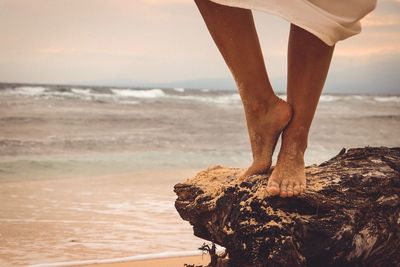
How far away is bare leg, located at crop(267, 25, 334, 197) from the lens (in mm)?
1744

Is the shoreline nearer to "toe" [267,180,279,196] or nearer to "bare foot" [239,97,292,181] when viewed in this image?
"bare foot" [239,97,292,181]

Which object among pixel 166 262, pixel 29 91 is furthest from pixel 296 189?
pixel 29 91

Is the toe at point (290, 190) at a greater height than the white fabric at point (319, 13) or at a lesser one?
lesser

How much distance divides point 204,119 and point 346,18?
9.22m

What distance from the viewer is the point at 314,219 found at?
1.68 meters

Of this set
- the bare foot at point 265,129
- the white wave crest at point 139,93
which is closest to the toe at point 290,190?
the bare foot at point 265,129

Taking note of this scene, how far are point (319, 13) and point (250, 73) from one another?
258 millimetres

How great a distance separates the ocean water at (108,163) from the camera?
3.06m

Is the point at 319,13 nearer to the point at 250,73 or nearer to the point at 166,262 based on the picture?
the point at 250,73

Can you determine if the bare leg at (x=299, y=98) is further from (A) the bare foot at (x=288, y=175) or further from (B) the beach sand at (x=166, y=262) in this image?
(B) the beach sand at (x=166, y=262)

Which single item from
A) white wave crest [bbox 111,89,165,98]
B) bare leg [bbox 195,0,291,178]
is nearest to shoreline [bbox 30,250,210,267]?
bare leg [bbox 195,0,291,178]

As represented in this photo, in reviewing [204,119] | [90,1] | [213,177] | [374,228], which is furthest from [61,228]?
[90,1]

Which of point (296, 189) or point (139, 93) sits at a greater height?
point (139, 93)

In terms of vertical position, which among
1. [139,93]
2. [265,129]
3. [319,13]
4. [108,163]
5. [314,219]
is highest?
[139,93]
